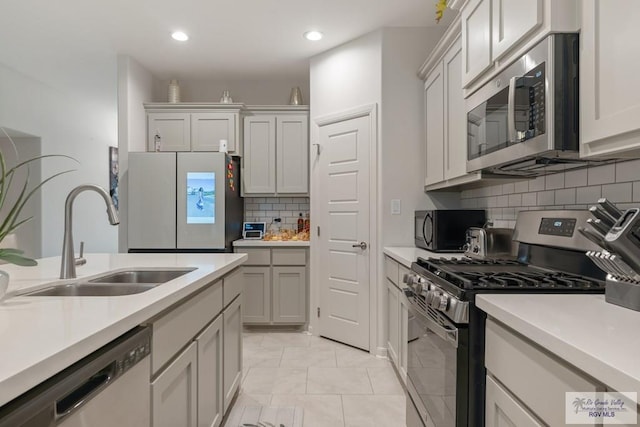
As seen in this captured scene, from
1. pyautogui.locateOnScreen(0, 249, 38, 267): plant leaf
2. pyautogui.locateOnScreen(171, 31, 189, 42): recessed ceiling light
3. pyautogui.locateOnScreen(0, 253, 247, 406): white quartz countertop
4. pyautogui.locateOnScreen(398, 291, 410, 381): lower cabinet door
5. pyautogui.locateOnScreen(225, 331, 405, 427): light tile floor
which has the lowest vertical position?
pyautogui.locateOnScreen(225, 331, 405, 427): light tile floor

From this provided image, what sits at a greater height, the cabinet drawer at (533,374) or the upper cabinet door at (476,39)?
the upper cabinet door at (476,39)

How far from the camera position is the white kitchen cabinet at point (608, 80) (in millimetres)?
1016

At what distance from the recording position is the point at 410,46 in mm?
3111

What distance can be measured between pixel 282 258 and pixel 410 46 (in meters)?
2.27

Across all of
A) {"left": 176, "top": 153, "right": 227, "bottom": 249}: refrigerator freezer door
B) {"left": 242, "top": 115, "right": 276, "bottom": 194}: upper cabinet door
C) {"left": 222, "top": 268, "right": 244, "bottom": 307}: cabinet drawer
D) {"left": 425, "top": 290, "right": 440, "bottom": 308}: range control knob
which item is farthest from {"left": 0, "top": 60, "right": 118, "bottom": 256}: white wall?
{"left": 425, "top": 290, "right": 440, "bottom": 308}: range control knob

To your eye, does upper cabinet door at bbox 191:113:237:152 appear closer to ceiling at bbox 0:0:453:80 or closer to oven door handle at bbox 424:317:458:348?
ceiling at bbox 0:0:453:80

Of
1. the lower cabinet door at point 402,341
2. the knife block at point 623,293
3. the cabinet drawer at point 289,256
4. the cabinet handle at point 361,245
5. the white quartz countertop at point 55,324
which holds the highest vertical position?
the knife block at point 623,293

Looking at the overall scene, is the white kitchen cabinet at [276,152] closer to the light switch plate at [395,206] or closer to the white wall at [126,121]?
the white wall at [126,121]

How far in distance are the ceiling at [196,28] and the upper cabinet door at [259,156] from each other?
0.60 metres

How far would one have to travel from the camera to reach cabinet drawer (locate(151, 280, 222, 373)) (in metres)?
1.12

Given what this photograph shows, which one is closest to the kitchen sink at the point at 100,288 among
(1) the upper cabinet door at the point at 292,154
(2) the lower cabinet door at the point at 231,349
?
(2) the lower cabinet door at the point at 231,349

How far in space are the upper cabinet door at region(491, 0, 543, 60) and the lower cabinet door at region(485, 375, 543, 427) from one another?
4.13 ft

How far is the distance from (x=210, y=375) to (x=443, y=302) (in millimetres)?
1105

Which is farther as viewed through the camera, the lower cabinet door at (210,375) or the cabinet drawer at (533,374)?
the lower cabinet door at (210,375)
